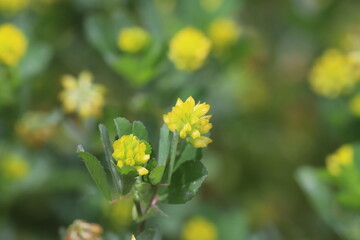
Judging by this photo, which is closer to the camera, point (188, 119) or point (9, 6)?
point (188, 119)

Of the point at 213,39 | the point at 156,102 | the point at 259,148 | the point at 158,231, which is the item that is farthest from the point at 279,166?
the point at 158,231

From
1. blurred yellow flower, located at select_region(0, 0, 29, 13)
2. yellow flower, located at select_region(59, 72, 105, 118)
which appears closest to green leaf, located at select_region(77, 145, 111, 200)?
yellow flower, located at select_region(59, 72, 105, 118)

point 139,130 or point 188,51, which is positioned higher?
point 188,51

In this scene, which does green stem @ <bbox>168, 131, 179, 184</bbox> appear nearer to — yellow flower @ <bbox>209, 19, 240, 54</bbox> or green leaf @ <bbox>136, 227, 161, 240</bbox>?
green leaf @ <bbox>136, 227, 161, 240</bbox>

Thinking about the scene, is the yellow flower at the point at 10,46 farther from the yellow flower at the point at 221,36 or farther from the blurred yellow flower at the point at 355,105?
the blurred yellow flower at the point at 355,105

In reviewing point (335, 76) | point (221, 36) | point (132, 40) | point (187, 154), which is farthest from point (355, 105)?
point (187, 154)

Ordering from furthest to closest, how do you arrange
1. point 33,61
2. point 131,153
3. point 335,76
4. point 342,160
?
point 335,76
point 33,61
point 342,160
point 131,153

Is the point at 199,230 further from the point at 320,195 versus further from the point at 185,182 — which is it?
Result: the point at 185,182
